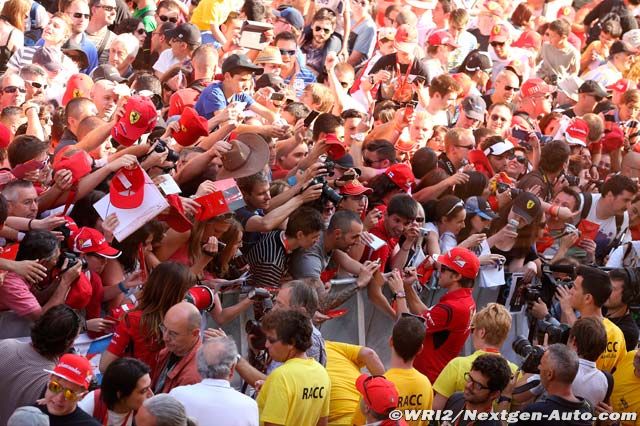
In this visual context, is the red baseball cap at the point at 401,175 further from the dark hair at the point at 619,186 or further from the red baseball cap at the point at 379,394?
the red baseball cap at the point at 379,394

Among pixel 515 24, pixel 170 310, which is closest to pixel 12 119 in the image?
pixel 170 310

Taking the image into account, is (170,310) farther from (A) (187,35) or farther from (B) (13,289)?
(A) (187,35)

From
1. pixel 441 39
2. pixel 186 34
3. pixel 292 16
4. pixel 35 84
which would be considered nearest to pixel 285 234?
pixel 35 84

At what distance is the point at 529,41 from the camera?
59.0ft

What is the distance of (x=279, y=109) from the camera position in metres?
12.4

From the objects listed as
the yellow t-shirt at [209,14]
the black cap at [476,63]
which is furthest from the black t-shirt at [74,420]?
the black cap at [476,63]

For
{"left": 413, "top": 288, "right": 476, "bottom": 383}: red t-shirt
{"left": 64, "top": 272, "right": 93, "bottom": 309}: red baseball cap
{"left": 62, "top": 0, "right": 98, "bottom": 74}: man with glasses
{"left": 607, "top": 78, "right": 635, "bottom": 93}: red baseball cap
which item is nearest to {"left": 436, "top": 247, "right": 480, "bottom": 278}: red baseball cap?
{"left": 413, "top": 288, "right": 476, "bottom": 383}: red t-shirt

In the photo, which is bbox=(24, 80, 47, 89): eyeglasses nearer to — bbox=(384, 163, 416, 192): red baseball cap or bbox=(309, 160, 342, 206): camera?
bbox=(309, 160, 342, 206): camera

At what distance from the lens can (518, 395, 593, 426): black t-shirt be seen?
8477 millimetres

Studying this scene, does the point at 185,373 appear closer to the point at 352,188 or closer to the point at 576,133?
the point at 352,188

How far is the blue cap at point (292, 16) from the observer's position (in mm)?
15336

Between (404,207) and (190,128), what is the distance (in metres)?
1.70

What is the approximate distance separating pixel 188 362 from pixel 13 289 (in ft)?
3.72

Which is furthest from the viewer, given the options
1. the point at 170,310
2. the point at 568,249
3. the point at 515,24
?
Answer: the point at 515,24
